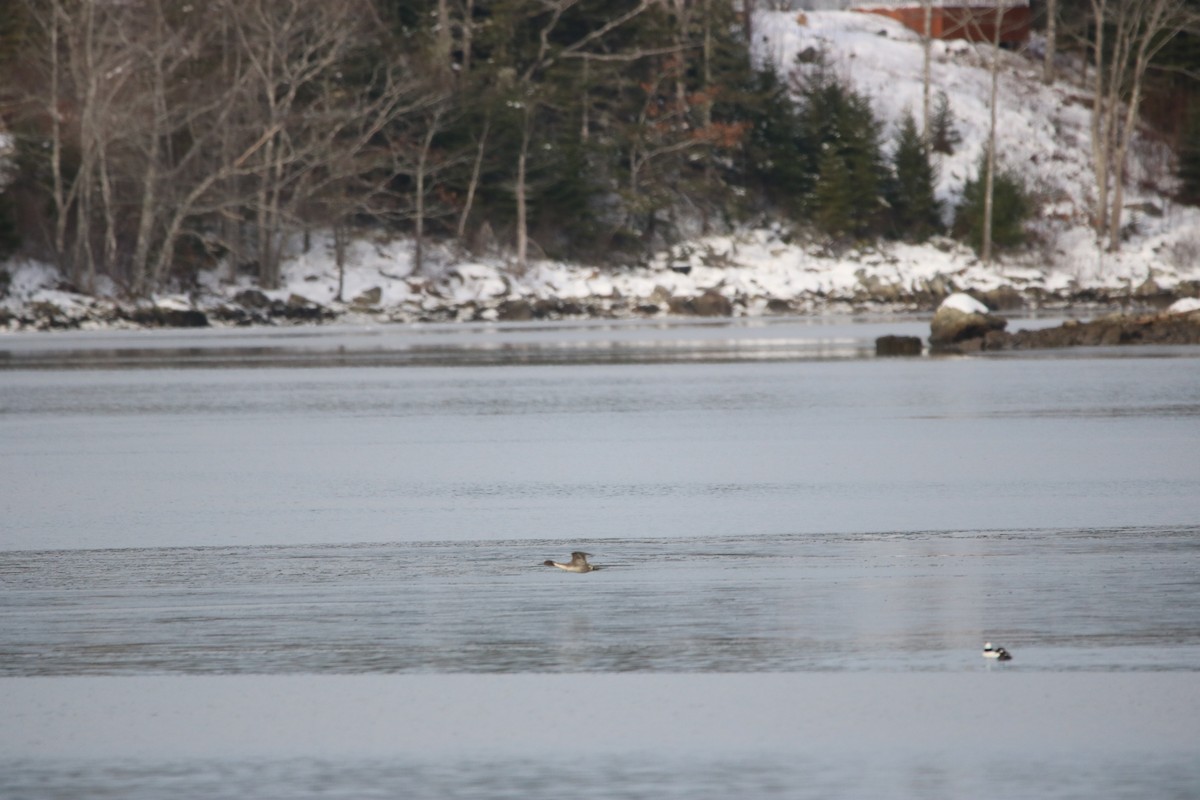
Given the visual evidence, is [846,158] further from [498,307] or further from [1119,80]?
[498,307]

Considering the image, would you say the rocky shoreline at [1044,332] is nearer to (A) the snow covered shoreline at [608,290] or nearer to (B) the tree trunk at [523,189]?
(A) the snow covered shoreline at [608,290]

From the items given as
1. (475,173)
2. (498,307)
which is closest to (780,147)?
(475,173)

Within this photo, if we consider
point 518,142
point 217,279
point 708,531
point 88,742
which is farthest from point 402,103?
point 88,742

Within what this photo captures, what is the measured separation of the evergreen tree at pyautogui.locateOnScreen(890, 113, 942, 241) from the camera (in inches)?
2185

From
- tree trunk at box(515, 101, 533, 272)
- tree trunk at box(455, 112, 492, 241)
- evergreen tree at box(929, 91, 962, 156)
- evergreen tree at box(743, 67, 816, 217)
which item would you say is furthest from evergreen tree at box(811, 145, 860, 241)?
tree trunk at box(455, 112, 492, 241)

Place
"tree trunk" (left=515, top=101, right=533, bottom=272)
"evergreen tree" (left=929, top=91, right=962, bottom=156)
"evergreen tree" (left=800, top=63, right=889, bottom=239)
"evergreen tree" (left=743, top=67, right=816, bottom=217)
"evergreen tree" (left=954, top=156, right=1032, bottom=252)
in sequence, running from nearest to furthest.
Answer: "tree trunk" (left=515, top=101, right=533, bottom=272), "evergreen tree" (left=800, top=63, right=889, bottom=239), "evergreen tree" (left=954, top=156, right=1032, bottom=252), "evergreen tree" (left=743, top=67, right=816, bottom=217), "evergreen tree" (left=929, top=91, right=962, bottom=156)

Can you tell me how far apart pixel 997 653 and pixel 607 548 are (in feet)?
10.4

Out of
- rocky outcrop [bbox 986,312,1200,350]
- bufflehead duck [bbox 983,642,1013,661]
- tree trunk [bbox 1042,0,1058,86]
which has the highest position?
tree trunk [bbox 1042,0,1058,86]

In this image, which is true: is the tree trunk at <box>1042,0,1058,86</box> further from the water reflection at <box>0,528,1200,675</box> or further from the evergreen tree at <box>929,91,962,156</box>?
the water reflection at <box>0,528,1200,675</box>

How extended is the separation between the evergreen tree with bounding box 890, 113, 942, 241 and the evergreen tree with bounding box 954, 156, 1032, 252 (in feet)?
3.51

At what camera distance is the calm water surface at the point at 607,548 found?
201 inches

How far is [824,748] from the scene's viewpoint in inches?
205

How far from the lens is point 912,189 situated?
55719 millimetres

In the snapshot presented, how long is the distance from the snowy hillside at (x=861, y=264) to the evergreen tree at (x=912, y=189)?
873 mm
